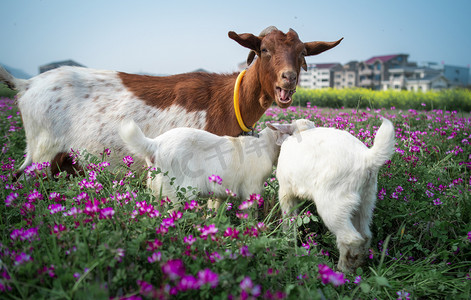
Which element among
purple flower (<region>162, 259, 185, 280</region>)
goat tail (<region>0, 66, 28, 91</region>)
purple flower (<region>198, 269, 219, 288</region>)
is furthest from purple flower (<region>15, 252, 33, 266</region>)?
goat tail (<region>0, 66, 28, 91</region>)

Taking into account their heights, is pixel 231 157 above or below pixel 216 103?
below

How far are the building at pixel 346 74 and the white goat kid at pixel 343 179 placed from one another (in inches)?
2584

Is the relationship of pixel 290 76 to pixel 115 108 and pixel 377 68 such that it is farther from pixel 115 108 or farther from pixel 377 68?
pixel 377 68

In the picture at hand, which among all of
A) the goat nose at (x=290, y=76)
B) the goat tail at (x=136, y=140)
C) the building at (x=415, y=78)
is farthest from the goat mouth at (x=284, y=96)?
the building at (x=415, y=78)

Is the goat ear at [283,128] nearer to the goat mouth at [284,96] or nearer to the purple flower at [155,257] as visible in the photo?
the goat mouth at [284,96]

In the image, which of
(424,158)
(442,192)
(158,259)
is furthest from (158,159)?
(424,158)

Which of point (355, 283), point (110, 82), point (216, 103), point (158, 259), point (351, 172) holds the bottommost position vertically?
point (355, 283)

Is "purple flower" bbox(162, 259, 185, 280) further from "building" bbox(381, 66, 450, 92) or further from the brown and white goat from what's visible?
"building" bbox(381, 66, 450, 92)

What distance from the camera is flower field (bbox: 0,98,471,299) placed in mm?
1399

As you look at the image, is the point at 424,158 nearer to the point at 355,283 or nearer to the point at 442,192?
the point at 442,192

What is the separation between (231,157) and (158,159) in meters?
0.54

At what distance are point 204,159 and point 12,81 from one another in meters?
2.37

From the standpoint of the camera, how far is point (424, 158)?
A: 3.71 metres

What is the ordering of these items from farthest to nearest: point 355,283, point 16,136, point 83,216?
point 16,136, point 355,283, point 83,216
